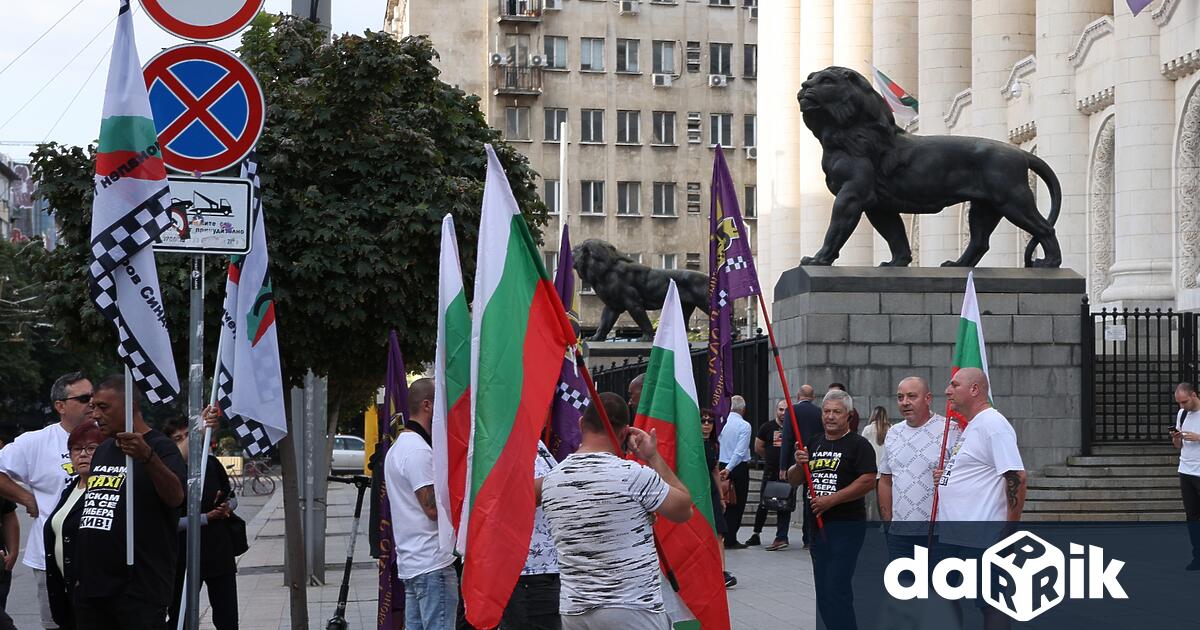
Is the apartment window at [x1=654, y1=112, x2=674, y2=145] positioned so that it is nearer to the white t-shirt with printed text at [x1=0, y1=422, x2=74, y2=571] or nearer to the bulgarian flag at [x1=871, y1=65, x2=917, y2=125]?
the bulgarian flag at [x1=871, y1=65, x2=917, y2=125]

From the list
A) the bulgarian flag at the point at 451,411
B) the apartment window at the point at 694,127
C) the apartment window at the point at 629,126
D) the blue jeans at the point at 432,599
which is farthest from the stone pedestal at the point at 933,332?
the apartment window at the point at 694,127

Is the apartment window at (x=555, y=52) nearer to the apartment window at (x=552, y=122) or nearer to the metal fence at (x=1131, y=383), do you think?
the apartment window at (x=552, y=122)

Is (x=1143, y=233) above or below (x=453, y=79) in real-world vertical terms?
below

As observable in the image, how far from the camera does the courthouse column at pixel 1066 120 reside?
31328 millimetres

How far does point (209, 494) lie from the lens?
33.1ft

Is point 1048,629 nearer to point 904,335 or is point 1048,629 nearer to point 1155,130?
point 904,335

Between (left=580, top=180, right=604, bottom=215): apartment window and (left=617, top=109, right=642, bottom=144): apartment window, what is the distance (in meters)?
2.24

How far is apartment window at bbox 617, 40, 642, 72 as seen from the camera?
→ 68938 mm

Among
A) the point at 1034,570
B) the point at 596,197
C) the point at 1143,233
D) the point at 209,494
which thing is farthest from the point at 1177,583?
the point at 596,197

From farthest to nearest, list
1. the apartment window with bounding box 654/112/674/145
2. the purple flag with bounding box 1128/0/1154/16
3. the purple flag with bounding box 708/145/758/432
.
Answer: the apartment window with bounding box 654/112/674/145, the purple flag with bounding box 1128/0/1154/16, the purple flag with bounding box 708/145/758/432

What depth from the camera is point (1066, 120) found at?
31594 mm

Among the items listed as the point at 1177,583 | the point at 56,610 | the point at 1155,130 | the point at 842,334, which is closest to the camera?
the point at 56,610

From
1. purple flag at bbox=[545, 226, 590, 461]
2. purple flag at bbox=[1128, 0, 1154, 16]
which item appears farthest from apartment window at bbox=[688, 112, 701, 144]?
purple flag at bbox=[545, 226, 590, 461]

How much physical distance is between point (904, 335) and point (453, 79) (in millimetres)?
52321
